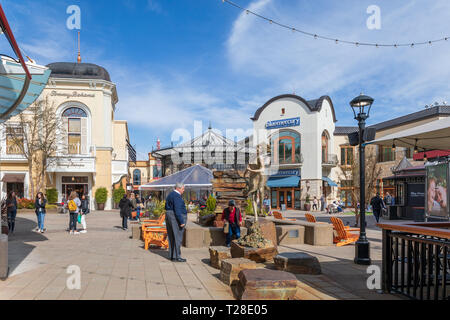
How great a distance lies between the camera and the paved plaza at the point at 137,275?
17.2 feet

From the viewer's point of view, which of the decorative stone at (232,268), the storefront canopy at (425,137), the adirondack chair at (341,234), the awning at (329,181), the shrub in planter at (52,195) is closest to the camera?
the storefront canopy at (425,137)

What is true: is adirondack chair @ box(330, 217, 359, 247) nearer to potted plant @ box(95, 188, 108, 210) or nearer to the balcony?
potted plant @ box(95, 188, 108, 210)

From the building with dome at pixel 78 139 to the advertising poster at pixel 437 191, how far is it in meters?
24.6

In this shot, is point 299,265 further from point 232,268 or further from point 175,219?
point 175,219

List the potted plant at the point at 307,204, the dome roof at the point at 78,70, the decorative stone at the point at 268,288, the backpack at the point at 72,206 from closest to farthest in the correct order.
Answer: the decorative stone at the point at 268,288 → the backpack at the point at 72,206 → the dome roof at the point at 78,70 → the potted plant at the point at 307,204

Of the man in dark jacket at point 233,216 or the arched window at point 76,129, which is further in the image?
the arched window at point 76,129

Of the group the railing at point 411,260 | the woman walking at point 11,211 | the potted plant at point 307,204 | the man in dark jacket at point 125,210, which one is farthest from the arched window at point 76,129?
the railing at point 411,260

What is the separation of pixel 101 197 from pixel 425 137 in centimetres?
2775

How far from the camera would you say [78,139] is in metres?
31.1

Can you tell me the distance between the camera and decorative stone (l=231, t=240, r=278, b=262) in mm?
7215

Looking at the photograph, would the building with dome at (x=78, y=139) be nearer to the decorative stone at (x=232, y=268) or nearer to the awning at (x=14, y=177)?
the awning at (x=14, y=177)
